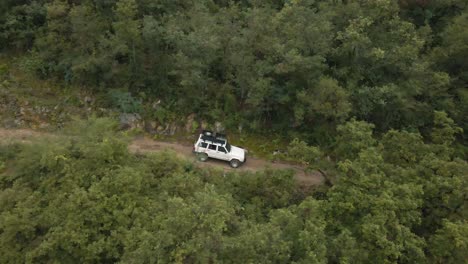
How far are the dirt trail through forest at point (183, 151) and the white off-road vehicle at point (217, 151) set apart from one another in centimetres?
51

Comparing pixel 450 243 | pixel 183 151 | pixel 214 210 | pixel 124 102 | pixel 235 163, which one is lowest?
pixel 183 151

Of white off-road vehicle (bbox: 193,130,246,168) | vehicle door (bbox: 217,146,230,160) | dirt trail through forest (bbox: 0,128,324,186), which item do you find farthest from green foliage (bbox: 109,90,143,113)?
vehicle door (bbox: 217,146,230,160)

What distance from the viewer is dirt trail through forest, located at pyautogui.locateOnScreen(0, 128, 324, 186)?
2734cm

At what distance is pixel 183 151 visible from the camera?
2886cm

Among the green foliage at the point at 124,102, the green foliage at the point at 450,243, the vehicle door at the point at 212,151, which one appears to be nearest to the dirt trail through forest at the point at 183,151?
the vehicle door at the point at 212,151

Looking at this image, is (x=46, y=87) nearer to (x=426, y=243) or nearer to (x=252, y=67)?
(x=252, y=67)

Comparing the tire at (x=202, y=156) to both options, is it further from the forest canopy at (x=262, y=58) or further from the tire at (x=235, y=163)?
the forest canopy at (x=262, y=58)

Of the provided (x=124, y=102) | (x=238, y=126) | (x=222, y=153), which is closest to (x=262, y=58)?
(x=238, y=126)

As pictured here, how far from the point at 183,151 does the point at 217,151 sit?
3.00 m

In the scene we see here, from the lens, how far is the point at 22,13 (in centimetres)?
3247

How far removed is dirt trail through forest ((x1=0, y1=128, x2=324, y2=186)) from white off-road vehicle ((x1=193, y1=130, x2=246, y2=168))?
20.3 inches

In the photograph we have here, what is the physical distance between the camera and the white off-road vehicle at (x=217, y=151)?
89.8 ft

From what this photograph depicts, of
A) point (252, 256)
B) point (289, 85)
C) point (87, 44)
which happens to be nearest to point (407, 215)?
point (252, 256)

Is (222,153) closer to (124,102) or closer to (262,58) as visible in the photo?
(262,58)
